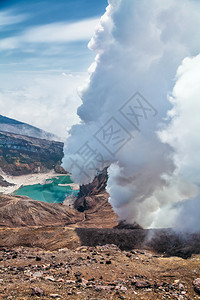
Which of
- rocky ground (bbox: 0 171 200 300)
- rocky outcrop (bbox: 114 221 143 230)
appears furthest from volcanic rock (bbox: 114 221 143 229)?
rocky ground (bbox: 0 171 200 300)

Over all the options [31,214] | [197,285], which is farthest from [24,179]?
[197,285]

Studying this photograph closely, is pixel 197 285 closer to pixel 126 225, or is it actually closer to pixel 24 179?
pixel 126 225

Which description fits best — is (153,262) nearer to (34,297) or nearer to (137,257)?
(137,257)

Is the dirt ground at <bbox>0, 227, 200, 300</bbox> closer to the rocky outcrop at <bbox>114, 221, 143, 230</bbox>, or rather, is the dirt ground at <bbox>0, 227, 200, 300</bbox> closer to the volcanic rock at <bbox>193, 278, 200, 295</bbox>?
the volcanic rock at <bbox>193, 278, 200, 295</bbox>

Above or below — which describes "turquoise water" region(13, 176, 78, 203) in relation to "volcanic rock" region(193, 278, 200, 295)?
above

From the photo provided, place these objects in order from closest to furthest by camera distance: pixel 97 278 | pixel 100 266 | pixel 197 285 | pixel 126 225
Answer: pixel 197 285
pixel 97 278
pixel 100 266
pixel 126 225
